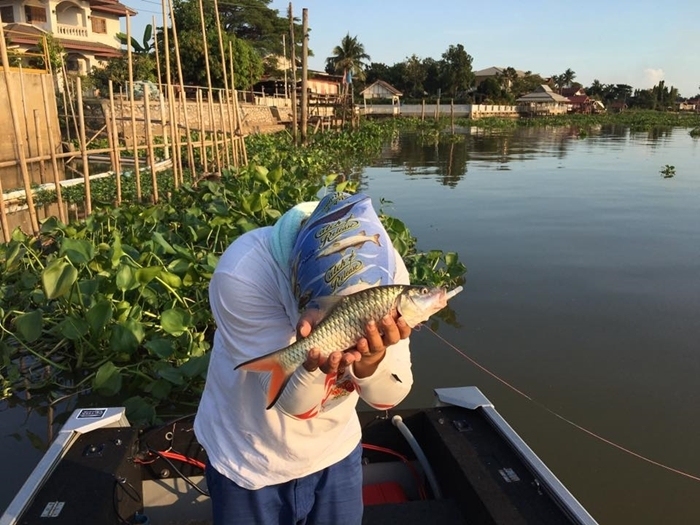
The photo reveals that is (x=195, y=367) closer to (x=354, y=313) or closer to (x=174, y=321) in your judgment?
(x=174, y=321)

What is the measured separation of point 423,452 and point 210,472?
1.43m

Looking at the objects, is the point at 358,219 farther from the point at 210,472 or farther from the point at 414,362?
the point at 414,362

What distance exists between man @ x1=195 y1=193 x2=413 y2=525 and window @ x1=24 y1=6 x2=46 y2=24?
34746 millimetres

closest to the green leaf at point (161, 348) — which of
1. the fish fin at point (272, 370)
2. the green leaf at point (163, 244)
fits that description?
the green leaf at point (163, 244)

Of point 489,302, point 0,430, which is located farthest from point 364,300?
point 489,302

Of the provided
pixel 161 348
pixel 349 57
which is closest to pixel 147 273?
pixel 161 348

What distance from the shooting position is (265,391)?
59.9 inches

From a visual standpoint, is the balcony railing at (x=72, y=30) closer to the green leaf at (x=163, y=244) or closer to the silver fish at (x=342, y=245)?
the green leaf at (x=163, y=244)

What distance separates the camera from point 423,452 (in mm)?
2830

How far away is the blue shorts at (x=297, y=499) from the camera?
5.30 feet

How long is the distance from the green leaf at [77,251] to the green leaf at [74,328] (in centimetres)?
81

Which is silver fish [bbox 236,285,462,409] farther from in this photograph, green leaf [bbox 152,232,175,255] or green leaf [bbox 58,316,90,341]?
green leaf [bbox 152,232,175,255]

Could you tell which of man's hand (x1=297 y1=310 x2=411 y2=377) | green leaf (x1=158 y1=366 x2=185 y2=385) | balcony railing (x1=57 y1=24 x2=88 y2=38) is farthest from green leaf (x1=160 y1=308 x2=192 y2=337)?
balcony railing (x1=57 y1=24 x2=88 y2=38)

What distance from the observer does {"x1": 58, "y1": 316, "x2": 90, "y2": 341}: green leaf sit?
4359 millimetres
